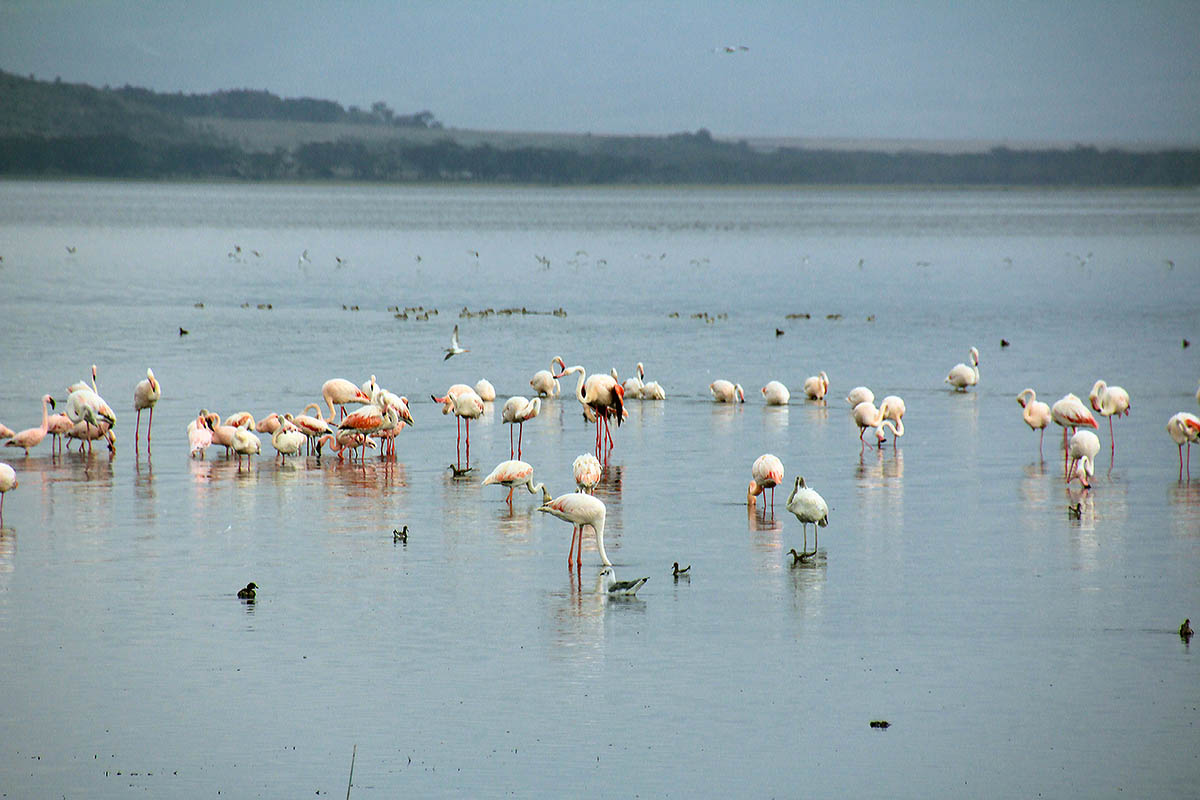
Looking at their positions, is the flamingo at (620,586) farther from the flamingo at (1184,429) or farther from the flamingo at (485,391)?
the flamingo at (485,391)

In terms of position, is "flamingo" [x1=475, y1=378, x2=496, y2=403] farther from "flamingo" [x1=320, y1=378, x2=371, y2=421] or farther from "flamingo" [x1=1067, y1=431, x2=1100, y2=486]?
"flamingo" [x1=1067, y1=431, x2=1100, y2=486]

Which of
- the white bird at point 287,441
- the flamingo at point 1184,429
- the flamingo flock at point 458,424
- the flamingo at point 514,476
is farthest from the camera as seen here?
the white bird at point 287,441

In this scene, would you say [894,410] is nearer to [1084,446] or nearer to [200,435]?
[1084,446]

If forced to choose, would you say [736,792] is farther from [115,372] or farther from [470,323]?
[470,323]

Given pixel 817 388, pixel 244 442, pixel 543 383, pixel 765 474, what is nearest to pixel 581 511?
pixel 765 474

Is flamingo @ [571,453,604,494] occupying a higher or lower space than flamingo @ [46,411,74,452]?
lower

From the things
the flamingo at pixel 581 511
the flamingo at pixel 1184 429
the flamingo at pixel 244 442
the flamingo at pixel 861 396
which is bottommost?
the flamingo at pixel 581 511

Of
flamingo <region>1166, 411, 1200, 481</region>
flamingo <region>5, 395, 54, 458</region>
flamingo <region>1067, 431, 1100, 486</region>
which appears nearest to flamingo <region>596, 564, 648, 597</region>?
flamingo <region>1067, 431, 1100, 486</region>

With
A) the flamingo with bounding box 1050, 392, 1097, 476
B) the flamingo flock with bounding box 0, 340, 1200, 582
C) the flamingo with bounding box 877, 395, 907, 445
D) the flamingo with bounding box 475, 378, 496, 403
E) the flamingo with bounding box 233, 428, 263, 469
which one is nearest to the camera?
the flamingo flock with bounding box 0, 340, 1200, 582

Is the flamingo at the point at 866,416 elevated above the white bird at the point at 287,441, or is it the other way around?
the flamingo at the point at 866,416

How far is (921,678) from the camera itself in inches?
382

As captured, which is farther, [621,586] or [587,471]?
[587,471]

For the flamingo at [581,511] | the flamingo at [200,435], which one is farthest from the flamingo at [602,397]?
the flamingo at [581,511]

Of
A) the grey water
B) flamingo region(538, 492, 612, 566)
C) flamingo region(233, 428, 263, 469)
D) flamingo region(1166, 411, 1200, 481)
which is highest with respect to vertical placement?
flamingo region(1166, 411, 1200, 481)
